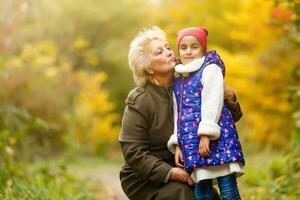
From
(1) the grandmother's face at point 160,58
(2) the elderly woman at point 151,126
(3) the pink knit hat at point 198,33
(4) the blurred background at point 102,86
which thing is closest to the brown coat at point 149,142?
(2) the elderly woman at point 151,126

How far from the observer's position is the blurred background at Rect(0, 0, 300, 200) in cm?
678

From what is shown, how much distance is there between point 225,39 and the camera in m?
19.0

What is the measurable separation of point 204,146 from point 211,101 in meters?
0.28

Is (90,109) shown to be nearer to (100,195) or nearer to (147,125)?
(100,195)

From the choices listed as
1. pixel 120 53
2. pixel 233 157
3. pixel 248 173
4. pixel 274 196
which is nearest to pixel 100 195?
pixel 248 173

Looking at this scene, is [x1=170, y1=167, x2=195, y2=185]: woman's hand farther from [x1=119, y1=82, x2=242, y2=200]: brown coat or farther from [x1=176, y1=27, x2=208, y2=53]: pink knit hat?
[x1=176, y1=27, x2=208, y2=53]: pink knit hat

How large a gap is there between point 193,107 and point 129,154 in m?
0.56

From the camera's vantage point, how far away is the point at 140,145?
4066 mm

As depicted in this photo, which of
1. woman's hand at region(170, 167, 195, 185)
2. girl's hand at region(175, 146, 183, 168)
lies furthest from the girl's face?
woman's hand at region(170, 167, 195, 185)

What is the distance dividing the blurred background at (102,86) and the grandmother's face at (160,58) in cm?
168

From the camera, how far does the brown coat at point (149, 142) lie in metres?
4.01

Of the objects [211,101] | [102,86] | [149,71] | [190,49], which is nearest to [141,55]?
[149,71]

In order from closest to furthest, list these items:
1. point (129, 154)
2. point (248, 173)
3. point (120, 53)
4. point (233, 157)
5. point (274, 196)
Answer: point (233, 157), point (129, 154), point (274, 196), point (248, 173), point (120, 53)

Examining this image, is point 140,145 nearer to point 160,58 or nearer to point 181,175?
point 181,175
